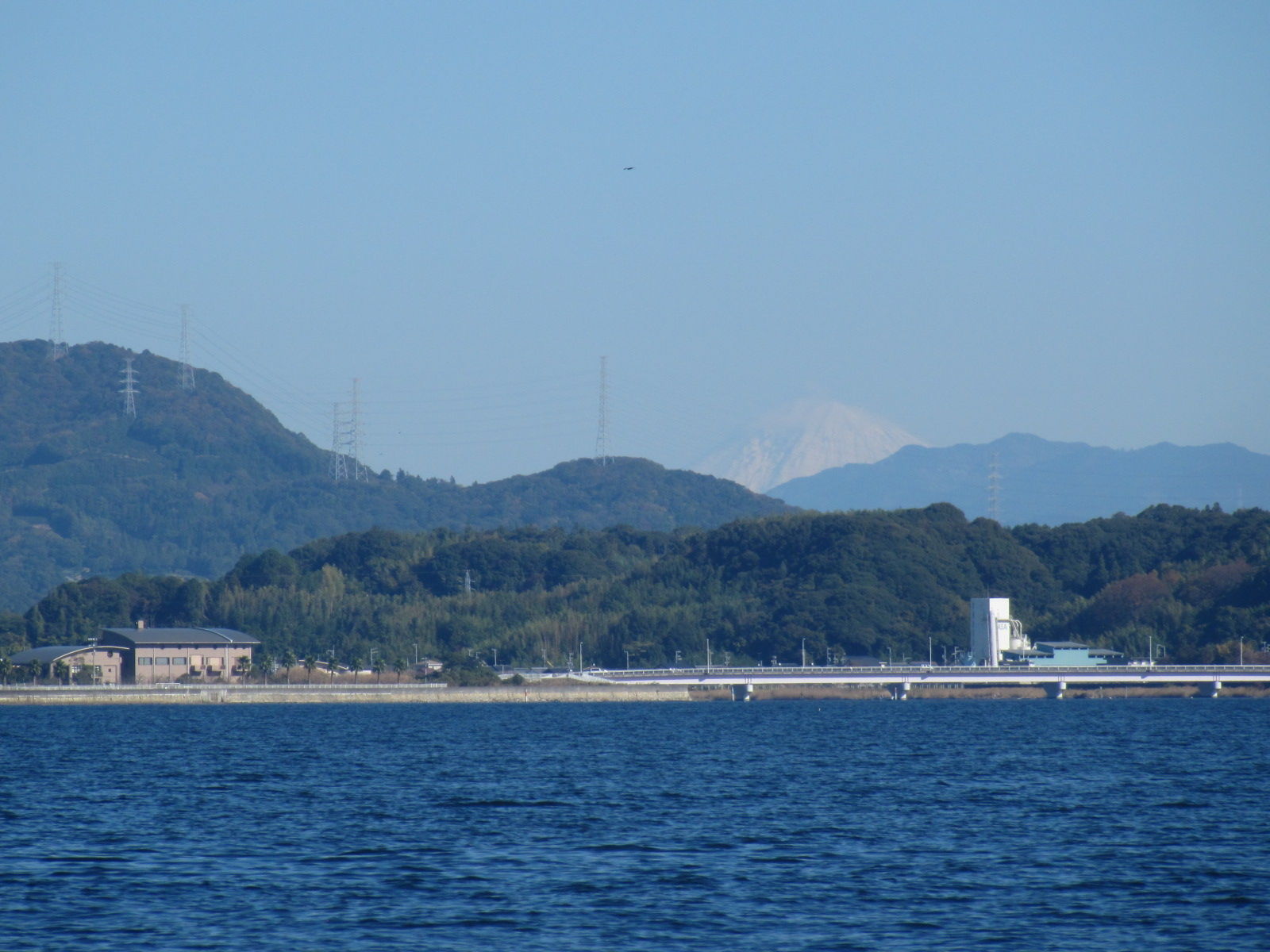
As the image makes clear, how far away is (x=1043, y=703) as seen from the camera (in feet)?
524

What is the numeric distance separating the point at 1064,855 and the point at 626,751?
4301cm

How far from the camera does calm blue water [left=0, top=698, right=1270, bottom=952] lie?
3269 centimetres

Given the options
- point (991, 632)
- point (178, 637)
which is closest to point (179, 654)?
point (178, 637)

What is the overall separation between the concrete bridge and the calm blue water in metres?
81.8

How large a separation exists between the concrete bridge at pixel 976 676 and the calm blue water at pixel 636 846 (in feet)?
268

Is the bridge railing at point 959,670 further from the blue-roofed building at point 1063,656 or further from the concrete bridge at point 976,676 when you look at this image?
the blue-roofed building at point 1063,656

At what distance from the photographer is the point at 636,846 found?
4384cm

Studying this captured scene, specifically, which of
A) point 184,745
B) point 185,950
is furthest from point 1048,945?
point 184,745

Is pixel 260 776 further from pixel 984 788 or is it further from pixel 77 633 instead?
pixel 77 633

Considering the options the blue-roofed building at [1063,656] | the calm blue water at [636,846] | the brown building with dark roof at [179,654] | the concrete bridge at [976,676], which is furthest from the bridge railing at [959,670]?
the calm blue water at [636,846]

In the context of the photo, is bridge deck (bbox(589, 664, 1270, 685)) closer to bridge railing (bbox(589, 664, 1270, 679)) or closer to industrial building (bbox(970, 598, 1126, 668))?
bridge railing (bbox(589, 664, 1270, 679))

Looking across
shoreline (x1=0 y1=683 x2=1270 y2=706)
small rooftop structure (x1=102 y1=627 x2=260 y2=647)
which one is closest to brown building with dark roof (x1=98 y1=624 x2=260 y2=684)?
small rooftop structure (x1=102 y1=627 x2=260 y2=647)

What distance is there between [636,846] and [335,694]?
400ft

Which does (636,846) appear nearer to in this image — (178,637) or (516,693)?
(516,693)
